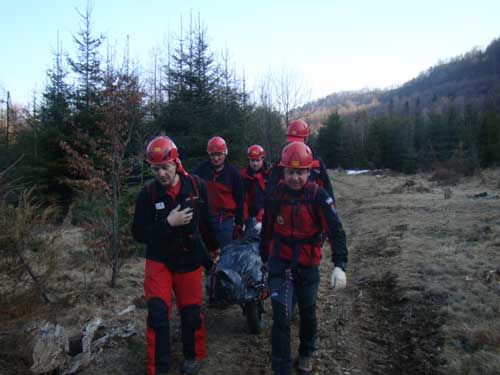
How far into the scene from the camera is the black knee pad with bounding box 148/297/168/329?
12.9 ft

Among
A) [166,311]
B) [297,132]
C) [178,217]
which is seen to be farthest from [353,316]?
[178,217]

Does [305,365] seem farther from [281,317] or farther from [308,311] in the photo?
[281,317]

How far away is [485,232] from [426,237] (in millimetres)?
1279

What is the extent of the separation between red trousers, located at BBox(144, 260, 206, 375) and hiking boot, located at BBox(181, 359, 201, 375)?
0.06m

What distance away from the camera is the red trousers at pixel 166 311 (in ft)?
13.0

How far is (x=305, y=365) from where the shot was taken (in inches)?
171

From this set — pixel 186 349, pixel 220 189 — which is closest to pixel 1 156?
pixel 220 189

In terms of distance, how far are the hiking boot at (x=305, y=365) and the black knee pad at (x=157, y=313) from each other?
1461 millimetres

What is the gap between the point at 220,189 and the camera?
21.0 feet

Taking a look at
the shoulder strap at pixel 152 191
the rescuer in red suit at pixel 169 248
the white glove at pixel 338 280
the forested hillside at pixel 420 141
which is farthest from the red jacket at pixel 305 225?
the forested hillside at pixel 420 141

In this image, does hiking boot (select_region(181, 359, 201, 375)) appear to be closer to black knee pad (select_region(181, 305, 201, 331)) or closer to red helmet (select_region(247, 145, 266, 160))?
black knee pad (select_region(181, 305, 201, 331))

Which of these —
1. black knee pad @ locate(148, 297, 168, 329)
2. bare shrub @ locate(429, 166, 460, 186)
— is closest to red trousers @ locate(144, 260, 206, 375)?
black knee pad @ locate(148, 297, 168, 329)

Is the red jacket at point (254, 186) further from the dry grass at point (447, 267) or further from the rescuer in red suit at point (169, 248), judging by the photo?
A: the dry grass at point (447, 267)

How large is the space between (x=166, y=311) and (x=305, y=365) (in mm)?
1535
